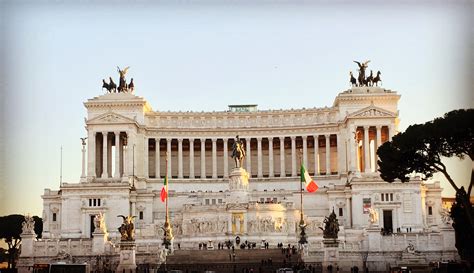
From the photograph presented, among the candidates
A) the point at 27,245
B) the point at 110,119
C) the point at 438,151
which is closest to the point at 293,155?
the point at 110,119

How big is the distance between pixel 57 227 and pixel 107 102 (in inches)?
780

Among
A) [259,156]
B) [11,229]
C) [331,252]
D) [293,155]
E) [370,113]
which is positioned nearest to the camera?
[331,252]

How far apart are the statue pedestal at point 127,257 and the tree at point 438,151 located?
20.8 meters

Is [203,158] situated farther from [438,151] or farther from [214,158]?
[438,151]

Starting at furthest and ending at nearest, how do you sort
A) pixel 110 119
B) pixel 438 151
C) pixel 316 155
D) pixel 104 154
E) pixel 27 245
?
pixel 316 155
pixel 110 119
pixel 104 154
pixel 27 245
pixel 438 151

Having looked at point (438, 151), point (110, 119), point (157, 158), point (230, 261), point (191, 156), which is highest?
point (110, 119)

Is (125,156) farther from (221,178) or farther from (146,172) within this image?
(221,178)

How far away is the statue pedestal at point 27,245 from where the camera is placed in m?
71.9

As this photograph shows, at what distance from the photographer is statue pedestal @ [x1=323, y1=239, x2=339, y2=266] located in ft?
203

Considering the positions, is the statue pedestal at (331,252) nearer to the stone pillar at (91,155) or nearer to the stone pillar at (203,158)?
the stone pillar at (91,155)

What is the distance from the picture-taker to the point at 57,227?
91.4 meters

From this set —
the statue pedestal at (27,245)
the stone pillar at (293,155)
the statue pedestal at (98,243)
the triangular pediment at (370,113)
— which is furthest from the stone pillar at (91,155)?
the triangular pediment at (370,113)

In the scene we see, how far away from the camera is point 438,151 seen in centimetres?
5659

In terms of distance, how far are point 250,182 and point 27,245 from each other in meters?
38.9
